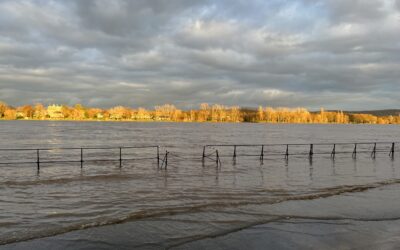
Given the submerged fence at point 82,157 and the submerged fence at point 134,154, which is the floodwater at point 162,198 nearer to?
the submerged fence at point 82,157

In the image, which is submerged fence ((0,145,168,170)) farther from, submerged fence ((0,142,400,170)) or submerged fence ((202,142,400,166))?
submerged fence ((202,142,400,166))

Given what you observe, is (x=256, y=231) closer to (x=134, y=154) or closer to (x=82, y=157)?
(x=82, y=157)

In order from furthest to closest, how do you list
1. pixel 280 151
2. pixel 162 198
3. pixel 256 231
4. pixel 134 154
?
pixel 280 151 < pixel 134 154 < pixel 162 198 < pixel 256 231

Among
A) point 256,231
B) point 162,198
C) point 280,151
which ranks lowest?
point 280,151

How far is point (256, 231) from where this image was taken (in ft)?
41.7

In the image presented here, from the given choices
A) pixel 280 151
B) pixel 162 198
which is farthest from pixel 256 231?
pixel 280 151

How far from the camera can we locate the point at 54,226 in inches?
526

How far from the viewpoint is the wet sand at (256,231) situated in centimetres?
1122

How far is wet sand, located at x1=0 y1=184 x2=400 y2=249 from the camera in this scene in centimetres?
1122

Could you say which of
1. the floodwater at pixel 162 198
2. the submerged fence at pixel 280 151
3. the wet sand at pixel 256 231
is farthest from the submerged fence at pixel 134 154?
the wet sand at pixel 256 231

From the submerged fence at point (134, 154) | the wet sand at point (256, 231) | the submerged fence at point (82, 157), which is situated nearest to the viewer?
the wet sand at point (256, 231)

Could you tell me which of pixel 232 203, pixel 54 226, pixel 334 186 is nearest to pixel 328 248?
pixel 232 203

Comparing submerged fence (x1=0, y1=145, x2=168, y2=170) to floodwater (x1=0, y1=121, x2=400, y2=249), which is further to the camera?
submerged fence (x1=0, y1=145, x2=168, y2=170)

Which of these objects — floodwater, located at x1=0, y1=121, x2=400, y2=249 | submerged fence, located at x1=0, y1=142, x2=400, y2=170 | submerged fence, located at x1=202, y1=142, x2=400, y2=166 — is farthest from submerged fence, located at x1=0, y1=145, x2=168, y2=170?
submerged fence, located at x1=202, y1=142, x2=400, y2=166
